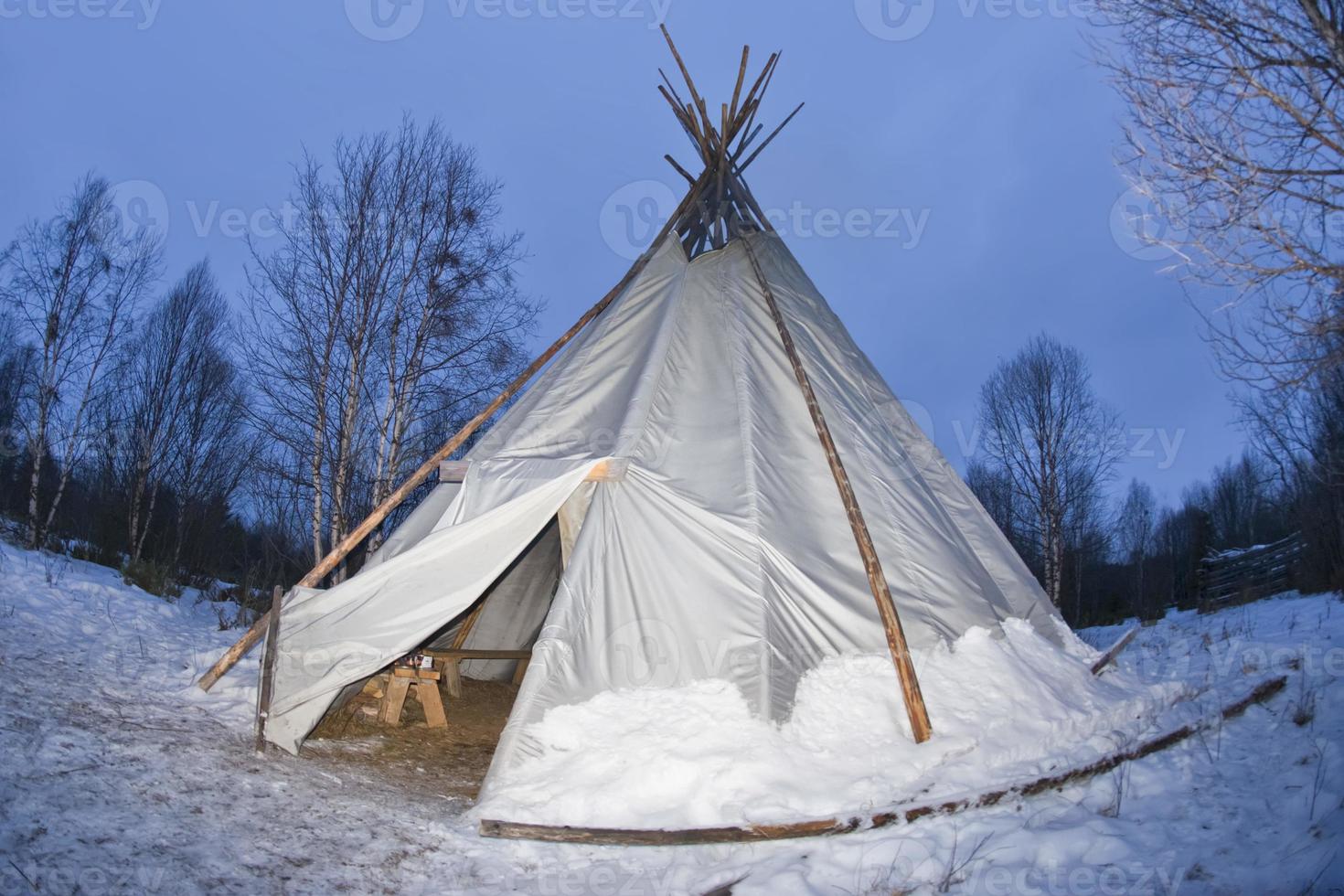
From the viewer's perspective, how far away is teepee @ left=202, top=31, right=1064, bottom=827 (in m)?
4.89

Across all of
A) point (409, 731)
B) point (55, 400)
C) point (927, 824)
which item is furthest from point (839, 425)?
point (55, 400)

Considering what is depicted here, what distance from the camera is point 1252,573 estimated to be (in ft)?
53.8

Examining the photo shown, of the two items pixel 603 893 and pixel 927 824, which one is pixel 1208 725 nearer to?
pixel 927 824

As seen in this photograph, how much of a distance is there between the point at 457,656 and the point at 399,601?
170 cm

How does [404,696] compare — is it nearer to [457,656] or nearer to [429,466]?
[457,656]

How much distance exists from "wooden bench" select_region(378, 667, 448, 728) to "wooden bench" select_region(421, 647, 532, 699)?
0.19 meters

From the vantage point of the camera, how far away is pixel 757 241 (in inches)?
287

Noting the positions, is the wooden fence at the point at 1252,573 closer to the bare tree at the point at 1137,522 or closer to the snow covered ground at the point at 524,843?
the snow covered ground at the point at 524,843

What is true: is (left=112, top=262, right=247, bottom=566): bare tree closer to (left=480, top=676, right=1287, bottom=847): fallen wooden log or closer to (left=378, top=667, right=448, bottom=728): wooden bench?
(left=378, top=667, right=448, bottom=728): wooden bench

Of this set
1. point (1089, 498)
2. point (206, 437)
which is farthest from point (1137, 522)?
point (206, 437)

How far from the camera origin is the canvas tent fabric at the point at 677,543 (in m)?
4.89

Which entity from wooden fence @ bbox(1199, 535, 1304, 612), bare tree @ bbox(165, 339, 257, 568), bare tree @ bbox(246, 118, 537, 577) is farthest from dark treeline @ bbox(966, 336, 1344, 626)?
bare tree @ bbox(165, 339, 257, 568)

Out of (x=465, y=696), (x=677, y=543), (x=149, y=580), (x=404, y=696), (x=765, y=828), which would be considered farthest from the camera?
(x=149, y=580)

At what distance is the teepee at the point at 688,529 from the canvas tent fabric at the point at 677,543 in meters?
0.01
